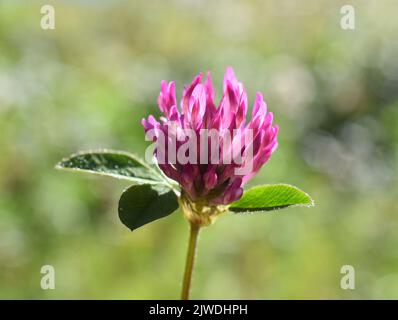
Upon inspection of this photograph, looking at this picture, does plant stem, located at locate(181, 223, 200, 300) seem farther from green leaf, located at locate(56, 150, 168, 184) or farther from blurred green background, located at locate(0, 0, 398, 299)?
blurred green background, located at locate(0, 0, 398, 299)

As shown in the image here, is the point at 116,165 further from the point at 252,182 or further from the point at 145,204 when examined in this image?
the point at 252,182

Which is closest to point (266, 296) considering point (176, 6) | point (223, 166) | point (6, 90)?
point (6, 90)

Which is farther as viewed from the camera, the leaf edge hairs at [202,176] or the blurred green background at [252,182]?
the blurred green background at [252,182]

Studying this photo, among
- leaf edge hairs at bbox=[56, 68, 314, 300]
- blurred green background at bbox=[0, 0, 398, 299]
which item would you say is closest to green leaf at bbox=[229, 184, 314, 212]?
leaf edge hairs at bbox=[56, 68, 314, 300]

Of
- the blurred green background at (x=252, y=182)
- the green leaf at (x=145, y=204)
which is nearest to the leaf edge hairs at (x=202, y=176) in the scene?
the green leaf at (x=145, y=204)

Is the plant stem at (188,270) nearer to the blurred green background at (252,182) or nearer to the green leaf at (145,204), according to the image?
the green leaf at (145,204)

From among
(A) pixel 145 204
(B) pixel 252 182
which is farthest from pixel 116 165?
(B) pixel 252 182

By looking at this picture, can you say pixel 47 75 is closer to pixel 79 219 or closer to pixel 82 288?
pixel 79 219
